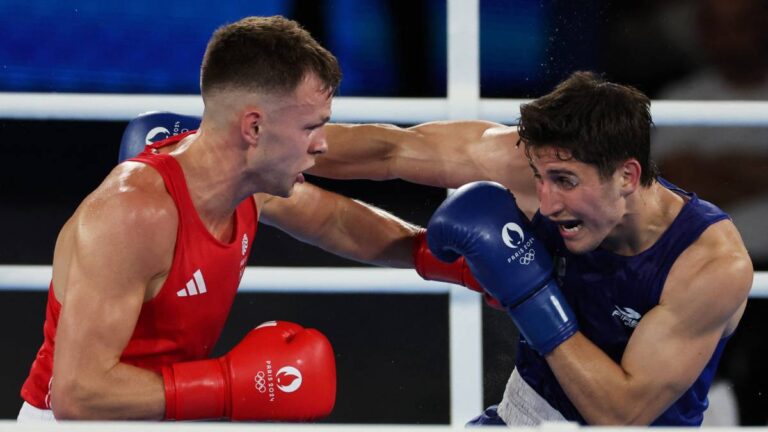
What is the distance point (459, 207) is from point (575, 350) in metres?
0.37

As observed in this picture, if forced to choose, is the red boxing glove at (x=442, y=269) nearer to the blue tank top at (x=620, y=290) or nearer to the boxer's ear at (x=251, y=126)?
the blue tank top at (x=620, y=290)

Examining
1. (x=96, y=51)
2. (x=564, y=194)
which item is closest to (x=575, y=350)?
(x=564, y=194)

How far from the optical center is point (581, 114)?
2.14 metres

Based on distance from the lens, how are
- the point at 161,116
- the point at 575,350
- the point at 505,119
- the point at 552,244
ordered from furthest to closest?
the point at 505,119, the point at 161,116, the point at 552,244, the point at 575,350

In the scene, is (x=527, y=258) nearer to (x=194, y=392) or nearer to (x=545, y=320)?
(x=545, y=320)

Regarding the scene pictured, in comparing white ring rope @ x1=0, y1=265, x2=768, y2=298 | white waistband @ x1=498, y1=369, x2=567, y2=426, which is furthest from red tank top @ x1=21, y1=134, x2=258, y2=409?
white waistband @ x1=498, y1=369, x2=567, y2=426

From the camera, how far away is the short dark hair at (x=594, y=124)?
2133mm

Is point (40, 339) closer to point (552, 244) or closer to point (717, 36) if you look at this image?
point (552, 244)

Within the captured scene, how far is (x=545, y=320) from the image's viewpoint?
6.98 feet

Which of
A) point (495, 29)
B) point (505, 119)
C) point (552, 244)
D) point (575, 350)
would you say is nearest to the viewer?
point (575, 350)

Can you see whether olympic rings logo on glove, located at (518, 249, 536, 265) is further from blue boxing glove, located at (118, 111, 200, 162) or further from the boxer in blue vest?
blue boxing glove, located at (118, 111, 200, 162)

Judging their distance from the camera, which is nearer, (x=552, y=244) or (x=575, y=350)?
(x=575, y=350)

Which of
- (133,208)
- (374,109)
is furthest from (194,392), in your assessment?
(374,109)

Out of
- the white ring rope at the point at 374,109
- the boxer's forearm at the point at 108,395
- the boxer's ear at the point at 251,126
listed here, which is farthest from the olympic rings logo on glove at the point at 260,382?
the white ring rope at the point at 374,109
